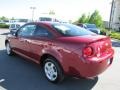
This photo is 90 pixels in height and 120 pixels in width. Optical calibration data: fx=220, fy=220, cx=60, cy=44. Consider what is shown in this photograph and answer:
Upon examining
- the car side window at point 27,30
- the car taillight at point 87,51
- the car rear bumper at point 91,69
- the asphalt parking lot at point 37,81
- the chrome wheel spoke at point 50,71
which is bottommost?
the asphalt parking lot at point 37,81

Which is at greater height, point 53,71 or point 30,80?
point 53,71

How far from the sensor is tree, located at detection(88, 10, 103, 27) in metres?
45.3

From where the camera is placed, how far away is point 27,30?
6.79 metres

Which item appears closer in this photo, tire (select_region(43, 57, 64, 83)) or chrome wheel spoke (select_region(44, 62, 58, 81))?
tire (select_region(43, 57, 64, 83))

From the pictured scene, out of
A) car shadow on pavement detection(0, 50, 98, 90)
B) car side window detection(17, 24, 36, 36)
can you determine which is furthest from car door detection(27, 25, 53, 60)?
car shadow on pavement detection(0, 50, 98, 90)

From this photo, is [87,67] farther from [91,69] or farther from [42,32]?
[42,32]

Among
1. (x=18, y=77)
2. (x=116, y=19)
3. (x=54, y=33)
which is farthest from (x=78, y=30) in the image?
(x=116, y=19)

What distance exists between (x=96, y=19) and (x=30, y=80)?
41266 mm

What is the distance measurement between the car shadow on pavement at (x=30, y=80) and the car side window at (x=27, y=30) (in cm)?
103

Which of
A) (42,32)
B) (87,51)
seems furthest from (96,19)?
(87,51)

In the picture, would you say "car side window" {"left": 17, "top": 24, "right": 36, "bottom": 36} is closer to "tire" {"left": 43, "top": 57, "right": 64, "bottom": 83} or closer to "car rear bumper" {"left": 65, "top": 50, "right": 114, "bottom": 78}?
"tire" {"left": 43, "top": 57, "right": 64, "bottom": 83}

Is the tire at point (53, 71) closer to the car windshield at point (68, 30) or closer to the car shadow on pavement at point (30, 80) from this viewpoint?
the car shadow on pavement at point (30, 80)

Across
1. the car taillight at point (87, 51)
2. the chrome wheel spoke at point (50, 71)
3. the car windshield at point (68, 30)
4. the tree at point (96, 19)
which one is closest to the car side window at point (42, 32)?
the car windshield at point (68, 30)

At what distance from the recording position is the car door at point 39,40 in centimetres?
559
